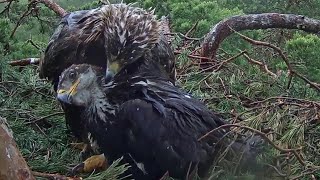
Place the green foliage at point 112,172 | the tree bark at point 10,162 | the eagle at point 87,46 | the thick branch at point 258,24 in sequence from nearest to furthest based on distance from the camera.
Answer: the tree bark at point 10,162, the green foliage at point 112,172, the eagle at point 87,46, the thick branch at point 258,24

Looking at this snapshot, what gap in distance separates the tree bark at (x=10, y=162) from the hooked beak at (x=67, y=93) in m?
1.31

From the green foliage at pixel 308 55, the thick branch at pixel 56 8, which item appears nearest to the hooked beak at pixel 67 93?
the thick branch at pixel 56 8

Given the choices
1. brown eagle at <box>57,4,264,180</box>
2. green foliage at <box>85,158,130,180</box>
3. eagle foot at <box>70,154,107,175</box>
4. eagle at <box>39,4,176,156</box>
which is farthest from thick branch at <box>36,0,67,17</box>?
green foliage at <box>85,158,130,180</box>

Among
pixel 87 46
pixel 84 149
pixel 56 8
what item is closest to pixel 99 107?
pixel 84 149

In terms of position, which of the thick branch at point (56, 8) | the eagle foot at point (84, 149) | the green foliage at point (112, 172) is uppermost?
the green foliage at point (112, 172)

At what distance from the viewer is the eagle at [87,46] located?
13.4ft

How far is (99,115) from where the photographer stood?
3641 millimetres

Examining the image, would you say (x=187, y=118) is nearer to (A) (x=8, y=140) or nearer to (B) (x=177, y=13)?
(A) (x=8, y=140)

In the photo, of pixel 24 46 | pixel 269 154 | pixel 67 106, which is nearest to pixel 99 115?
pixel 67 106

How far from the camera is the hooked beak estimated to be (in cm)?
367

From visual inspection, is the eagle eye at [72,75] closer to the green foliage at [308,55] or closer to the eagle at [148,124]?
the eagle at [148,124]

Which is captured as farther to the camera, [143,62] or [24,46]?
[24,46]

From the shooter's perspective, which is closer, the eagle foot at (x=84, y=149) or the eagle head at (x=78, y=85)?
the eagle head at (x=78, y=85)

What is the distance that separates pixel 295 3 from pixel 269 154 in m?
7.74
